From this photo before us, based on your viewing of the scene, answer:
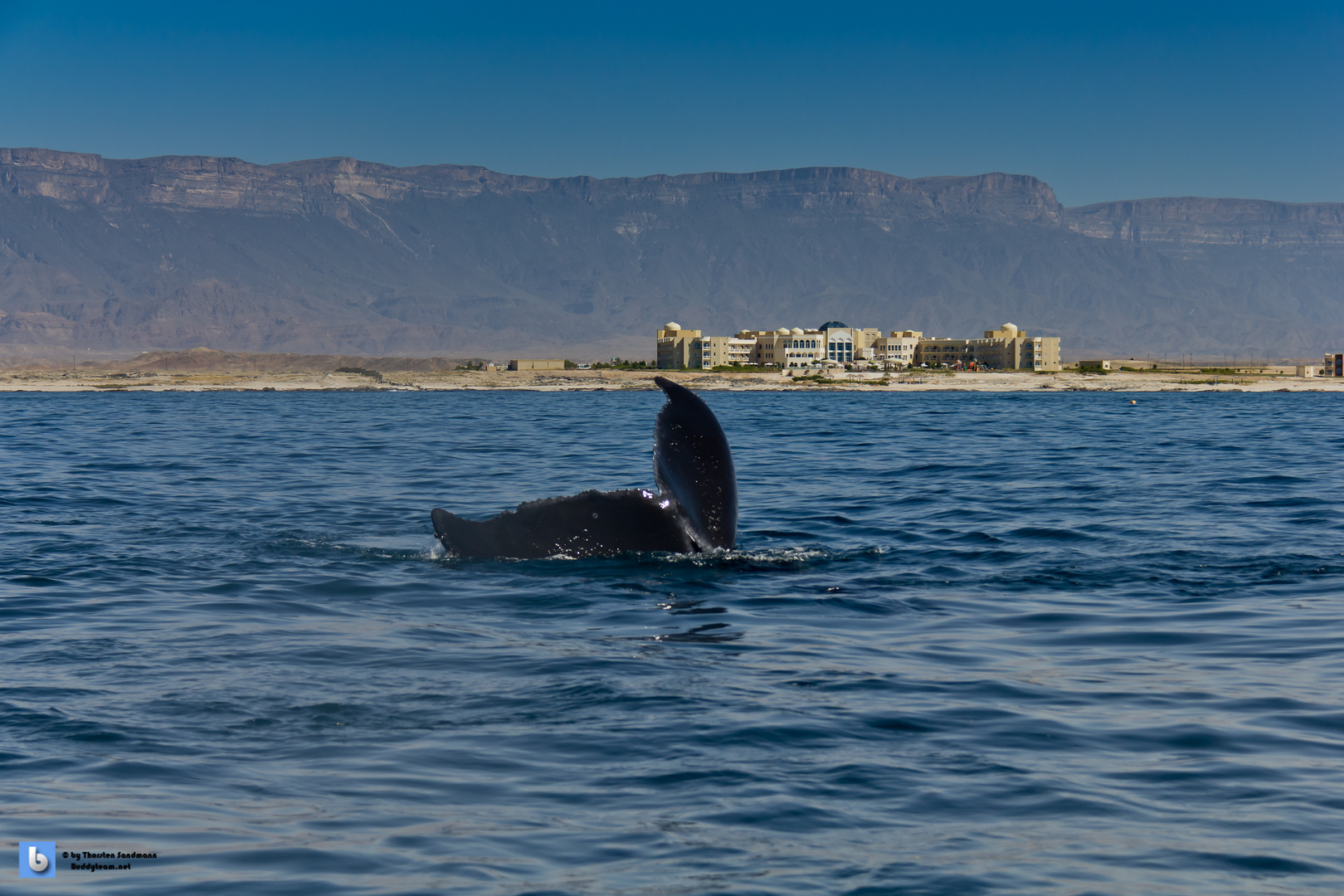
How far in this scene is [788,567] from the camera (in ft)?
45.4

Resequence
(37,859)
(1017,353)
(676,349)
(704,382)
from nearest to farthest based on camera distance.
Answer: (37,859)
(704,382)
(1017,353)
(676,349)

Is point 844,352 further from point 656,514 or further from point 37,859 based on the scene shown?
point 37,859

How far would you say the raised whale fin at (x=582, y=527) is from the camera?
1128 centimetres

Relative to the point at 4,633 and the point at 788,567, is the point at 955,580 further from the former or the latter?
the point at 4,633

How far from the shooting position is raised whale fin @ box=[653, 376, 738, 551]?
10.6 m

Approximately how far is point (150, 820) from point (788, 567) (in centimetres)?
851

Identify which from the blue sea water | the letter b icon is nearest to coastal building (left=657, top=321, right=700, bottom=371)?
the blue sea water

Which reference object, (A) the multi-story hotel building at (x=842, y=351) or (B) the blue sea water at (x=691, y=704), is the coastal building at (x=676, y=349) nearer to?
(A) the multi-story hotel building at (x=842, y=351)

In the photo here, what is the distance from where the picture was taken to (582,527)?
11828mm

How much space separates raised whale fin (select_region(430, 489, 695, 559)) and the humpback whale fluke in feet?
0.03

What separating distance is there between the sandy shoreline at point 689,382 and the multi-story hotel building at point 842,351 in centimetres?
3000

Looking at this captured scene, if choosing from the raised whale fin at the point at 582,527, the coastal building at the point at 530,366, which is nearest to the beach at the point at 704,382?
the coastal building at the point at 530,366

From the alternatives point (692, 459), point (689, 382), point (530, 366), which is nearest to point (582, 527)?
point (692, 459)

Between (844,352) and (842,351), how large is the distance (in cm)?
29
